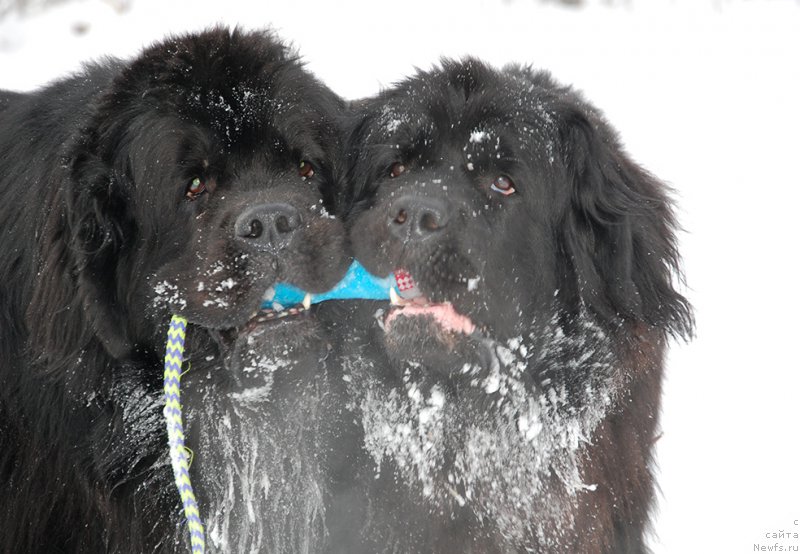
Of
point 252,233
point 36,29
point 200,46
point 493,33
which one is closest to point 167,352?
point 252,233

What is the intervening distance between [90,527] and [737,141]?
21.0ft

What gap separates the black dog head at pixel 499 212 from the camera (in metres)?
2.87

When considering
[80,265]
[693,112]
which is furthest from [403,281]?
[693,112]

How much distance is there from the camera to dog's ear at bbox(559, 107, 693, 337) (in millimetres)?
3141

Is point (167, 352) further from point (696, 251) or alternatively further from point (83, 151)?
point (696, 251)

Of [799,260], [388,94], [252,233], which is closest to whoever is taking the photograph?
[252,233]

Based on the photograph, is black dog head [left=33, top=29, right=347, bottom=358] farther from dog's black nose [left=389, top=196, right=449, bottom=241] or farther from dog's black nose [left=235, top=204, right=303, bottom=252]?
dog's black nose [left=389, top=196, right=449, bottom=241]

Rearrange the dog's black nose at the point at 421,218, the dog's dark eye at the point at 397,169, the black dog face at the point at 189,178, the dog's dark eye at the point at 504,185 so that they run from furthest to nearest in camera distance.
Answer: the dog's dark eye at the point at 397,169 → the dog's dark eye at the point at 504,185 → the black dog face at the point at 189,178 → the dog's black nose at the point at 421,218

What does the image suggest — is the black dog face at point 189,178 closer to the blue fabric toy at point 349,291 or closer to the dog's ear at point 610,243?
the blue fabric toy at point 349,291

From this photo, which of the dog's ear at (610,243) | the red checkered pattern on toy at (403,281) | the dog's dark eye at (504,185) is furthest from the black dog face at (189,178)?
the dog's ear at (610,243)

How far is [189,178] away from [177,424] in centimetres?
78

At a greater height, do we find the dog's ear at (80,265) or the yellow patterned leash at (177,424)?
the dog's ear at (80,265)

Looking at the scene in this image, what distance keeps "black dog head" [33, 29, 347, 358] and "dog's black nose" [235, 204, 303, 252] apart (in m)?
0.02

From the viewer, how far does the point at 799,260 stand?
20.1 feet
